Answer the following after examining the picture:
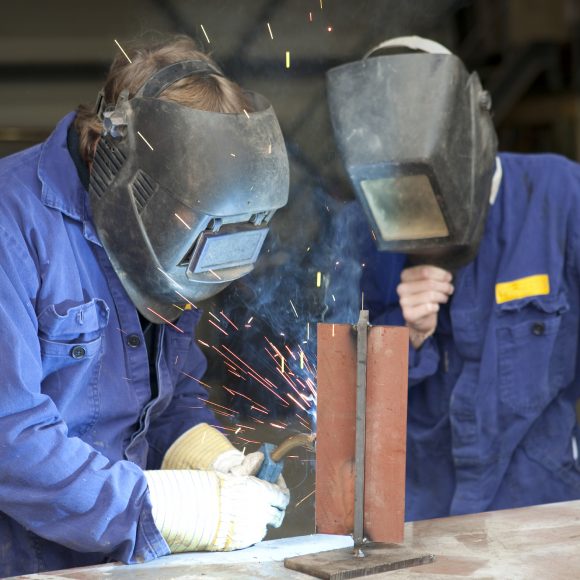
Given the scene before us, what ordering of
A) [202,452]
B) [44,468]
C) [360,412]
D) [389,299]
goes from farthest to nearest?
[389,299]
[202,452]
[360,412]
[44,468]

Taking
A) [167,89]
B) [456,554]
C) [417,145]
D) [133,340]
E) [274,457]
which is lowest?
[456,554]

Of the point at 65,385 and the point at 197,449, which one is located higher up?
the point at 65,385

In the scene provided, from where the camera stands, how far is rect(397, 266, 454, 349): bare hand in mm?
2609

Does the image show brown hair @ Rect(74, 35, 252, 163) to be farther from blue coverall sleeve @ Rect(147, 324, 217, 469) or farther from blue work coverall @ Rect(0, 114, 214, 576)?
blue coverall sleeve @ Rect(147, 324, 217, 469)

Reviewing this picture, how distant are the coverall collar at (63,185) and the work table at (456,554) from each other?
0.61 meters

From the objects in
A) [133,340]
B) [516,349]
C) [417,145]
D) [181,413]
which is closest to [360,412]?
[133,340]

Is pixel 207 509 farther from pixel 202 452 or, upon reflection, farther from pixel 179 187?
pixel 179 187

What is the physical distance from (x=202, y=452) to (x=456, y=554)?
0.62 metres

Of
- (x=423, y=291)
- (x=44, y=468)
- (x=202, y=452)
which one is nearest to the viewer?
(x=44, y=468)

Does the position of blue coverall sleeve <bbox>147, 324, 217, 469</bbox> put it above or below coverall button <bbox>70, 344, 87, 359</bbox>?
below

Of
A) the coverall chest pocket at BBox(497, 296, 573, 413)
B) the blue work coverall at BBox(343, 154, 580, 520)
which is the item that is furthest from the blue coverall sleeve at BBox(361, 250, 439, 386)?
the coverall chest pocket at BBox(497, 296, 573, 413)

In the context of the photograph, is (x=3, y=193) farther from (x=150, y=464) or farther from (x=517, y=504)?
(x=517, y=504)

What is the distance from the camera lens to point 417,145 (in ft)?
7.63

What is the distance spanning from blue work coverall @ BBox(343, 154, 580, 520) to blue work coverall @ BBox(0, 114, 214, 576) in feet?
2.98
